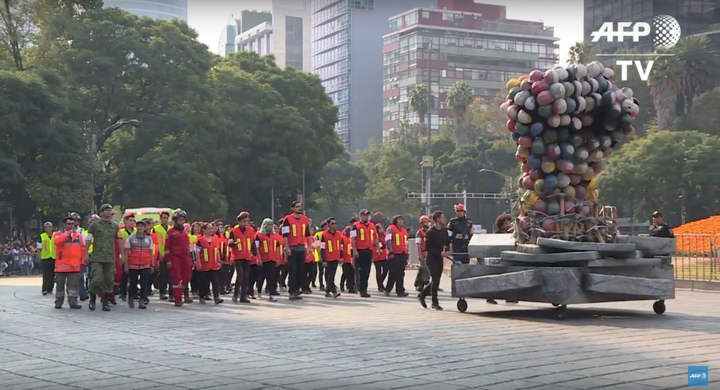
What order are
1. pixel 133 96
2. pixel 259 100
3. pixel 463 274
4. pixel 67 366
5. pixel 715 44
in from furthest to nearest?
1. pixel 715 44
2. pixel 259 100
3. pixel 133 96
4. pixel 463 274
5. pixel 67 366

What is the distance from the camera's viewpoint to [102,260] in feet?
59.7

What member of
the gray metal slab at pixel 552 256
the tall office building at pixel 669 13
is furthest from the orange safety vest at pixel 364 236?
the tall office building at pixel 669 13

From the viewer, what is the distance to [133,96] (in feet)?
178

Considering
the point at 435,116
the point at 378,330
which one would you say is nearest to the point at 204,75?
the point at 378,330

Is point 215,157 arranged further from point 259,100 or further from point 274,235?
point 274,235

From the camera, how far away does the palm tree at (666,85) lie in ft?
220

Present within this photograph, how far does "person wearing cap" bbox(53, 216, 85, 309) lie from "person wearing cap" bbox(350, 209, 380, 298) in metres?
6.32

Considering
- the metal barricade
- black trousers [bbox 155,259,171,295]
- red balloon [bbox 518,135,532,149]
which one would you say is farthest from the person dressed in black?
the metal barricade

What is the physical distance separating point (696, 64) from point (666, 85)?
230 centimetres

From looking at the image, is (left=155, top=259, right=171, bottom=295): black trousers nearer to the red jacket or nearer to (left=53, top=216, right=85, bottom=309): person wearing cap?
the red jacket

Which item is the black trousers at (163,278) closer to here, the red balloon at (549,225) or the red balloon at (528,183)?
the red balloon at (528,183)

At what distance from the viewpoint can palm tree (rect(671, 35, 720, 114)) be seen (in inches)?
2613

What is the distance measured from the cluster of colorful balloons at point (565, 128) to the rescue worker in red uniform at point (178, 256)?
6670 millimetres

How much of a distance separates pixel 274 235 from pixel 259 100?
4181cm
